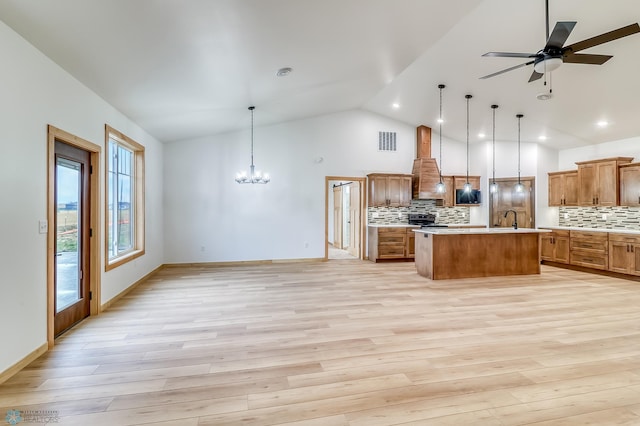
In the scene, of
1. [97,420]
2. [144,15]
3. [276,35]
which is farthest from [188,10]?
[97,420]

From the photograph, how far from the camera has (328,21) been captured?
129 inches

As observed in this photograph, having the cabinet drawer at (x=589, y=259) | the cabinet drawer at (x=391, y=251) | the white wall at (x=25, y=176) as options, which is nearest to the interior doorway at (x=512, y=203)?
the cabinet drawer at (x=589, y=259)

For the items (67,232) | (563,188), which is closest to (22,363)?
(67,232)

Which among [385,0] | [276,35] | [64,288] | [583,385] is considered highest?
[385,0]

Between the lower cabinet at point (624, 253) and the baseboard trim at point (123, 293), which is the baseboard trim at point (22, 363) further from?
the lower cabinet at point (624, 253)

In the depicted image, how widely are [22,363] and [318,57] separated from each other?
4.39m

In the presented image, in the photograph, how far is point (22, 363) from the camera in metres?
2.57

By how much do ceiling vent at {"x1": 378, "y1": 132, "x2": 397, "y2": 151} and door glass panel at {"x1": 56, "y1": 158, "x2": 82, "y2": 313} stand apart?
6542mm

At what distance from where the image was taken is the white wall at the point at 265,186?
7074 mm

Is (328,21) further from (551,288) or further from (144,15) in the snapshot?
(551,288)

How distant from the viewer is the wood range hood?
26.0 feet

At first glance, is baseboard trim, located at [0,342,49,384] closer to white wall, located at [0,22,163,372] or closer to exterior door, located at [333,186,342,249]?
white wall, located at [0,22,163,372]

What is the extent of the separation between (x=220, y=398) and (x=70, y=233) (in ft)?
9.11

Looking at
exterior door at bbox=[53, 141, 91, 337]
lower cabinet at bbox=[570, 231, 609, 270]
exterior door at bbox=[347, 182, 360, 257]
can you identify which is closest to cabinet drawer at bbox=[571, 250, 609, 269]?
lower cabinet at bbox=[570, 231, 609, 270]
